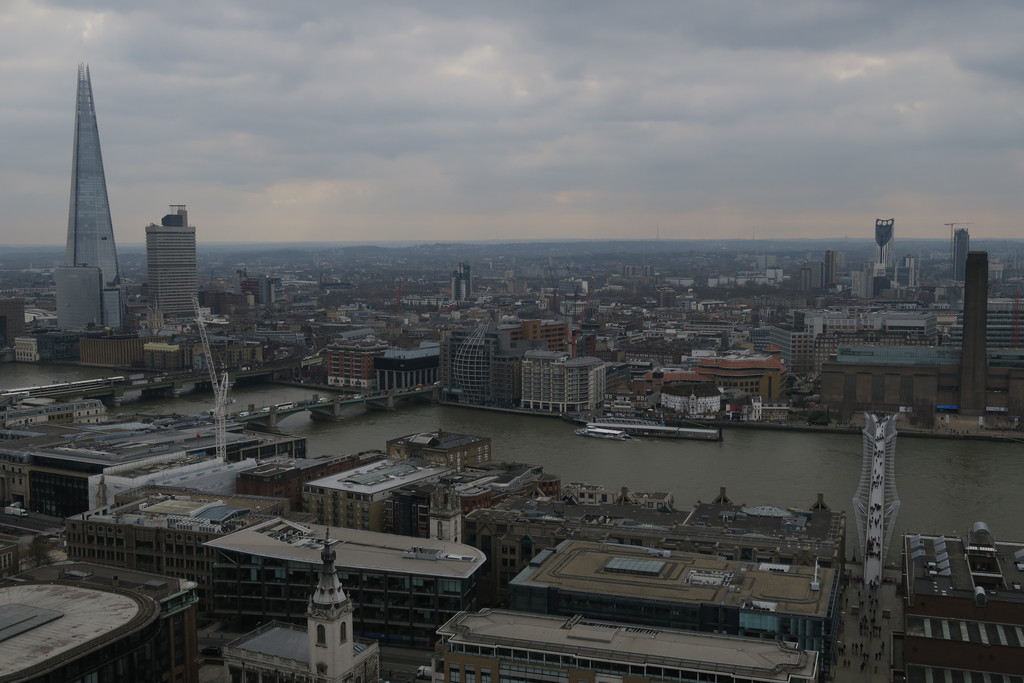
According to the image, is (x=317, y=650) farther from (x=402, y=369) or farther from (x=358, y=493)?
(x=402, y=369)

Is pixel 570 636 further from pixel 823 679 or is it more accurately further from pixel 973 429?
pixel 973 429

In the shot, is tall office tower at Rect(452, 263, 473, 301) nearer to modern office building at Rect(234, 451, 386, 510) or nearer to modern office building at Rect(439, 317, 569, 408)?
modern office building at Rect(439, 317, 569, 408)

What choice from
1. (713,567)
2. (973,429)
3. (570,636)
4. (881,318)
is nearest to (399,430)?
(973,429)

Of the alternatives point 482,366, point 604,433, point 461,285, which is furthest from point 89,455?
point 461,285

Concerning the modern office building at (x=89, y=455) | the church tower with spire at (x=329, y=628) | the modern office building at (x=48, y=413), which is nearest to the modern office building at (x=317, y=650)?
the church tower with spire at (x=329, y=628)

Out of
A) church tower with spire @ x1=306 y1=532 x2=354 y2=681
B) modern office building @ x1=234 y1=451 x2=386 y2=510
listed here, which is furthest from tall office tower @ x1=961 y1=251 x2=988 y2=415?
church tower with spire @ x1=306 y1=532 x2=354 y2=681
